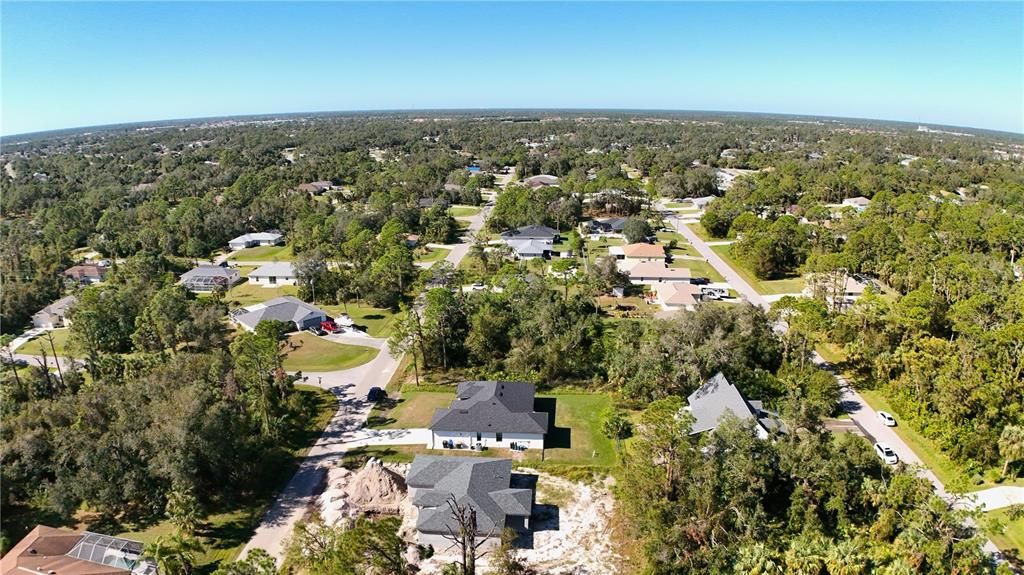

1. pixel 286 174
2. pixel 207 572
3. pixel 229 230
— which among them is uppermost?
pixel 286 174

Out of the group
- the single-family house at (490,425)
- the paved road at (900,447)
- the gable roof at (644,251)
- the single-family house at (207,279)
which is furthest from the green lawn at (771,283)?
the single-family house at (207,279)

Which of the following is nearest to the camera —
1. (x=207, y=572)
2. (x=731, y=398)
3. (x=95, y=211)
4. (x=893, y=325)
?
(x=207, y=572)

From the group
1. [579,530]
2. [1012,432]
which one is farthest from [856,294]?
[579,530]

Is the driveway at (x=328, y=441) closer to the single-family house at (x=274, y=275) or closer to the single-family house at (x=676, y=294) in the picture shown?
the single-family house at (x=274, y=275)

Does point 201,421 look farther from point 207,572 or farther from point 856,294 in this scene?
point 856,294

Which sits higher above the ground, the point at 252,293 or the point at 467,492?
the point at 252,293

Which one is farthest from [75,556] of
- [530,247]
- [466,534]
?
[530,247]

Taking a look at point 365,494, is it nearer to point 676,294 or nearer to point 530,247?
point 676,294

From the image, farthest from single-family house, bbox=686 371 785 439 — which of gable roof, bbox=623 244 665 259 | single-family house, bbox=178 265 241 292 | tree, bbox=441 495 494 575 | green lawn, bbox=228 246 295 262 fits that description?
green lawn, bbox=228 246 295 262
